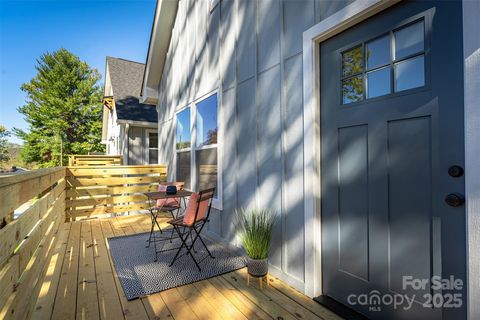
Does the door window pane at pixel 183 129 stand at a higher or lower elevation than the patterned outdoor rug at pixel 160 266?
higher

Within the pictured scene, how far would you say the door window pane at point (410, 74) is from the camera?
63.0 inches

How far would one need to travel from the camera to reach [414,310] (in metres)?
1.64

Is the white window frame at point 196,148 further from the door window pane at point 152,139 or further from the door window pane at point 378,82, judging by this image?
the door window pane at point 152,139

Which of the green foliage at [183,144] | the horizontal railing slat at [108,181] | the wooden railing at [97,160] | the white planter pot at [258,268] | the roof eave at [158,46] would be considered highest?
the roof eave at [158,46]

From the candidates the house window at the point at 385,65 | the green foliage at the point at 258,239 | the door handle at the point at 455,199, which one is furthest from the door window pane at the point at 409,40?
the green foliage at the point at 258,239

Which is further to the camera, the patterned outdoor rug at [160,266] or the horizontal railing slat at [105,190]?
the horizontal railing slat at [105,190]

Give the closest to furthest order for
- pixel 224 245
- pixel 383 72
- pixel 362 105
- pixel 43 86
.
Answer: pixel 383 72 → pixel 362 105 → pixel 224 245 → pixel 43 86

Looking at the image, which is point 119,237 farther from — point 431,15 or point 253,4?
point 431,15

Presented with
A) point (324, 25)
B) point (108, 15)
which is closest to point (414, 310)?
point (324, 25)

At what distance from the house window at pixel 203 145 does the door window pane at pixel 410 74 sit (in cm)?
275

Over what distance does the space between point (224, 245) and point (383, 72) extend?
9.73 feet

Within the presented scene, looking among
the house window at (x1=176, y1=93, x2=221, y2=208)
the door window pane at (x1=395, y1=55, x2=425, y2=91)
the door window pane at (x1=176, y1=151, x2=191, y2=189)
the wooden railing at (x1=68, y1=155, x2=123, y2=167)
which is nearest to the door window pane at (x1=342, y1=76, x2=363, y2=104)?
the door window pane at (x1=395, y1=55, x2=425, y2=91)

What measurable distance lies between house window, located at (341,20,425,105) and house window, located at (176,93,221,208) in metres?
2.38

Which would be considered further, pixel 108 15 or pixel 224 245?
pixel 108 15
